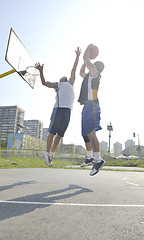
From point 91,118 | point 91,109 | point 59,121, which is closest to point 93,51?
point 91,109

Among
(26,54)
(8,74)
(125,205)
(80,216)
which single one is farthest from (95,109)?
(26,54)

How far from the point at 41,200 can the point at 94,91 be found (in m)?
1.82

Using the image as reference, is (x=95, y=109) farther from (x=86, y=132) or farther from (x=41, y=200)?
(x=41, y=200)

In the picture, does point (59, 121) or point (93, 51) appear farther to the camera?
point (59, 121)

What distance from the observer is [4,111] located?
136250 mm

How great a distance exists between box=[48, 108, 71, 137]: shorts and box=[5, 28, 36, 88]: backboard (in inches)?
148

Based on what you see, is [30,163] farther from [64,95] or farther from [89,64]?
[89,64]

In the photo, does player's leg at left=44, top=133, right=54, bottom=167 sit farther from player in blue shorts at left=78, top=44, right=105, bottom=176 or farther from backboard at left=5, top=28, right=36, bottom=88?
backboard at left=5, top=28, right=36, bottom=88

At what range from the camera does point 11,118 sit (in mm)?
131000

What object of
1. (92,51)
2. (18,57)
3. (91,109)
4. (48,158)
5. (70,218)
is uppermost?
(18,57)

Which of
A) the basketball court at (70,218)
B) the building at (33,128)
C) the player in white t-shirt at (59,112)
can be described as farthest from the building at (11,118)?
the basketball court at (70,218)

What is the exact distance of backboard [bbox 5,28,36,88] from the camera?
602 centimetres

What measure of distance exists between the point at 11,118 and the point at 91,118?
136333 millimetres

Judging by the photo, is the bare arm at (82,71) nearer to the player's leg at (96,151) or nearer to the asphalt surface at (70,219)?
the player's leg at (96,151)
